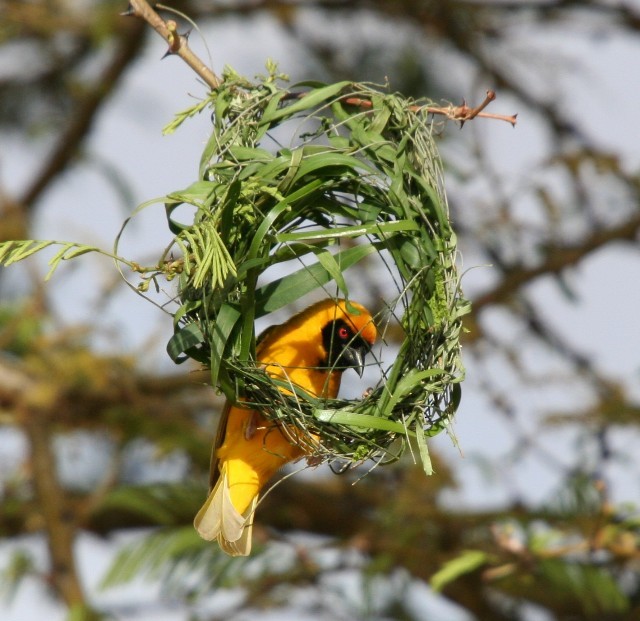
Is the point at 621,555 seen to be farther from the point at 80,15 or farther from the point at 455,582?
the point at 80,15

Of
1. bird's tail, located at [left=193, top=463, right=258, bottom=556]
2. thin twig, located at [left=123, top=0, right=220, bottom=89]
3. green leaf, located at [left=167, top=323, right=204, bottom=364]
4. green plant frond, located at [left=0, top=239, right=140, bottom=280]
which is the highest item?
thin twig, located at [left=123, top=0, right=220, bottom=89]

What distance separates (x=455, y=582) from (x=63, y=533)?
199cm

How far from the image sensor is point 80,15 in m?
6.34

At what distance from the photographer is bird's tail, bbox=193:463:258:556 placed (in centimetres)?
311

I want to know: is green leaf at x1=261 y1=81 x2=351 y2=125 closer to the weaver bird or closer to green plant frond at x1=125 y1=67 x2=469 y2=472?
green plant frond at x1=125 y1=67 x2=469 y2=472

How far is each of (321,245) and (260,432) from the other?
29.9 inches

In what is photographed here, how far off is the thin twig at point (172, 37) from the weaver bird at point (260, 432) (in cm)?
76

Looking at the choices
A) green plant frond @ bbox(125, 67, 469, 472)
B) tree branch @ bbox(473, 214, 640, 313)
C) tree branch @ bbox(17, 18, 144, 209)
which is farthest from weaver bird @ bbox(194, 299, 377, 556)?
tree branch @ bbox(17, 18, 144, 209)

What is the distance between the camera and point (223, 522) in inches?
123

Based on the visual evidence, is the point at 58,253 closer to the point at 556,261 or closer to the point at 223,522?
the point at 223,522

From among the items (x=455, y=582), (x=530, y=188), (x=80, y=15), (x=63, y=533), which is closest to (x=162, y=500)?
(x=63, y=533)

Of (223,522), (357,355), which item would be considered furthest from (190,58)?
(223,522)

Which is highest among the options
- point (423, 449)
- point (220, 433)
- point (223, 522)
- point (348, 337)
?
point (423, 449)

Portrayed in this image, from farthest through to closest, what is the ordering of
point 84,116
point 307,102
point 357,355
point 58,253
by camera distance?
point 84,116, point 357,355, point 307,102, point 58,253
